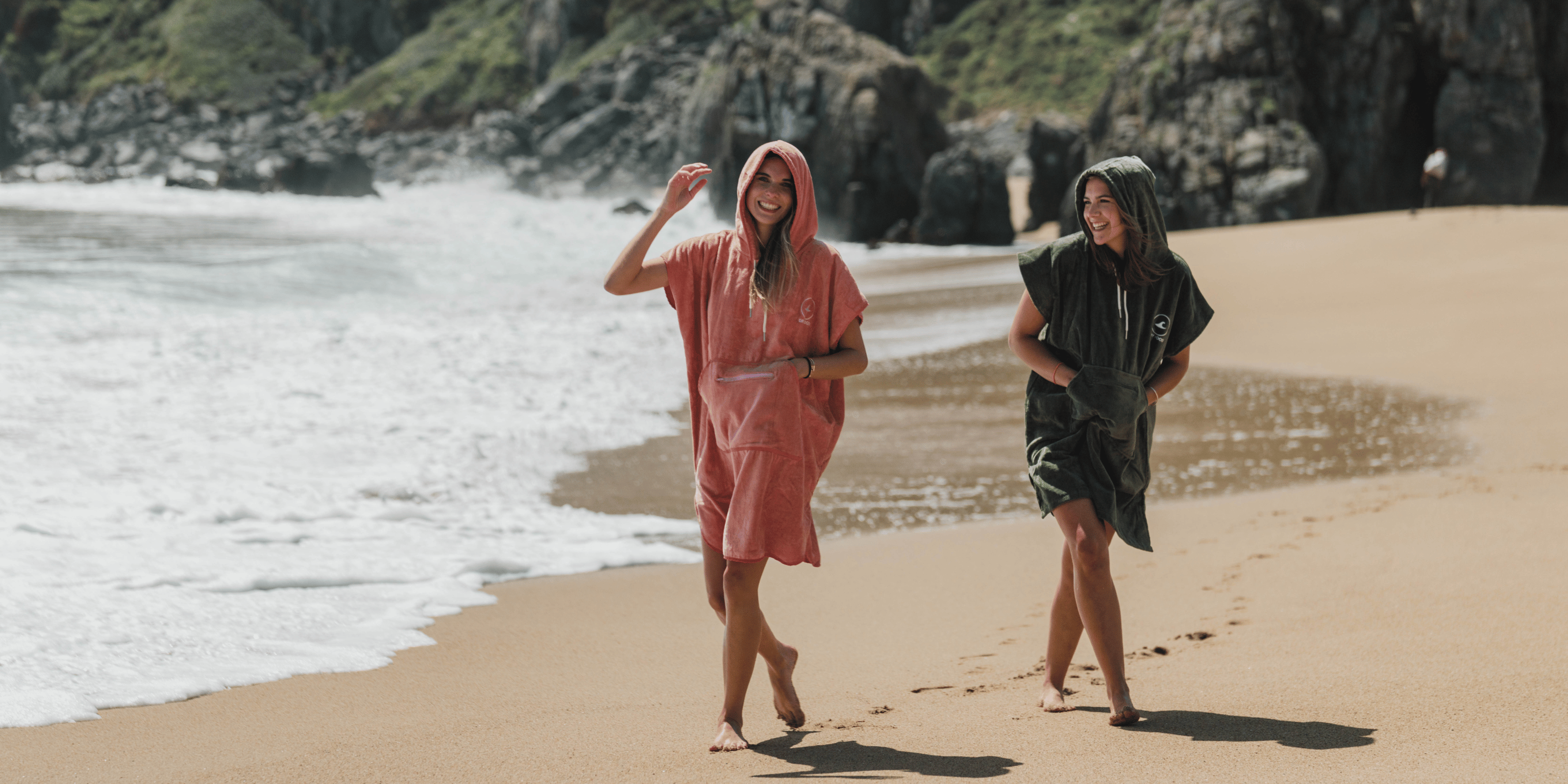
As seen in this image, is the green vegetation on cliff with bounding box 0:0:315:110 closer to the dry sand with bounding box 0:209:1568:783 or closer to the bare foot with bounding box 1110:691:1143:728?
the dry sand with bounding box 0:209:1568:783

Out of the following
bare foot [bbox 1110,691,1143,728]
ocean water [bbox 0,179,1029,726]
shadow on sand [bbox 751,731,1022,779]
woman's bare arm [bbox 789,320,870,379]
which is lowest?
ocean water [bbox 0,179,1029,726]

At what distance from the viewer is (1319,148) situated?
2392 centimetres

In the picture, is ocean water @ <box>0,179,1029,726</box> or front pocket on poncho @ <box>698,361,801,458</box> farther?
ocean water @ <box>0,179,1029,726</box>

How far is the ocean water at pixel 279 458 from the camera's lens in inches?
159

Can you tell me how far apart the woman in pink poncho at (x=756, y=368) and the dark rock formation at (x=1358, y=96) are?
76.3ft

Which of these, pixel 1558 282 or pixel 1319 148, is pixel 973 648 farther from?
pixel 1319 148

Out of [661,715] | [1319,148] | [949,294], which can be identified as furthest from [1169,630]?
[1319,148]

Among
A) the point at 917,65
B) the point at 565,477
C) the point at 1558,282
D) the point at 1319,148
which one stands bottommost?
the point at 565,477

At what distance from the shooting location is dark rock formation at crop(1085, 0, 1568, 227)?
2455cm

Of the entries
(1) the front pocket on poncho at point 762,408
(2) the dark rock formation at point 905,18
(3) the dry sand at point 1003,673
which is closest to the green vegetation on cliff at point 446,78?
(2) the dark rock formation at point 905,18

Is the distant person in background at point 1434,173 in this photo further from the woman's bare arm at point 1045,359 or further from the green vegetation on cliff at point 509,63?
the green vegetation on cliff at point 509,63

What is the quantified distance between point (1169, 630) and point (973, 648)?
642mm

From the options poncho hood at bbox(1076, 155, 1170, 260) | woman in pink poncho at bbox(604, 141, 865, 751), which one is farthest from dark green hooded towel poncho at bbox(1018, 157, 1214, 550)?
woman in pink poncho at bbox(604, 141, 865, 751)

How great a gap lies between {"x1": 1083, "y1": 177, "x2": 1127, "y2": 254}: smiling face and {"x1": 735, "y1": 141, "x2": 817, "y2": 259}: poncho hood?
0.70 m
